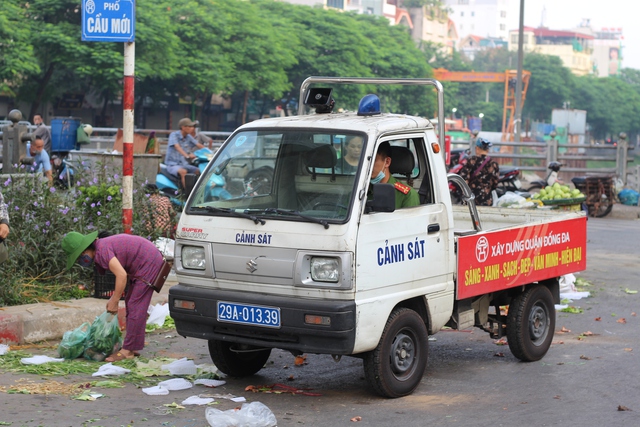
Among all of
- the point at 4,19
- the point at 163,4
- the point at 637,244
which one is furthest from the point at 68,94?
the point at 637,244

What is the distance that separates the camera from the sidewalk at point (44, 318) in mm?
7754

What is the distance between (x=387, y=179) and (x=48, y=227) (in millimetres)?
4064

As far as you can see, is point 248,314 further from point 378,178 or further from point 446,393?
point 446,393

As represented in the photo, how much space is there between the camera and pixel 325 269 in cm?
589

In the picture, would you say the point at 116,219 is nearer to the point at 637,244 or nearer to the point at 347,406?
the point at 347,406

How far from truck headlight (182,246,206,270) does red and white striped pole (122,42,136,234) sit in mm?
2644

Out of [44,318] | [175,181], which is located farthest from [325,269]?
[175,181]

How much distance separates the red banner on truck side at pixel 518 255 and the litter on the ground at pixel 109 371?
2522 mm

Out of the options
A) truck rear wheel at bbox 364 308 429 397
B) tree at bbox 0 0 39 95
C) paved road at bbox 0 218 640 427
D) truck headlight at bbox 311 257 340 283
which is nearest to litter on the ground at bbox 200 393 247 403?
paved road at bbox 0 218 640 427

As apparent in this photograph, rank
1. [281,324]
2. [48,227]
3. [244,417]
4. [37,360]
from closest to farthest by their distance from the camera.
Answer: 1. [244,417]
2. [281,324]
3. [37,360]
4. [48,227]

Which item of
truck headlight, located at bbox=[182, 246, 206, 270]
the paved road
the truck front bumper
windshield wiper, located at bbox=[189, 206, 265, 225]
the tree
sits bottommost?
the paved road

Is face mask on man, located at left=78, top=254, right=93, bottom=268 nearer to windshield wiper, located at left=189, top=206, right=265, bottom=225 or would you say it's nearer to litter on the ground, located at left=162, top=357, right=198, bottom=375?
litter on the ground, located at left=162, top=357, right=198, bottom=375

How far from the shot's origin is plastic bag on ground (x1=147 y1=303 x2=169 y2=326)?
880 cm

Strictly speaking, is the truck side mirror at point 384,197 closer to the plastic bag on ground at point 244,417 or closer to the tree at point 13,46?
the plastic bag on ground at point 244,417
